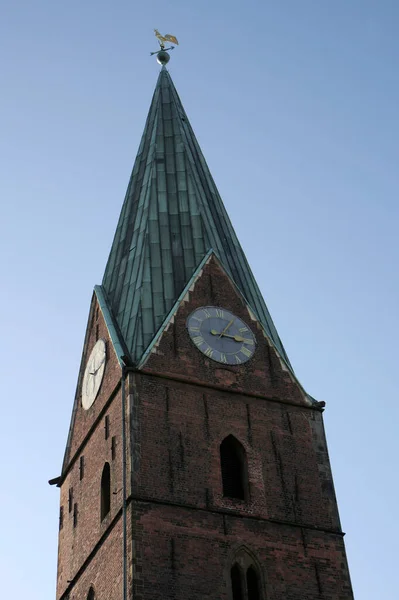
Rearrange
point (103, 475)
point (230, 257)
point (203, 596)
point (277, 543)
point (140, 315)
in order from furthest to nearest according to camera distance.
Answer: point (230, 257) < point (140, 315) < point (103, 475) < point (277, 543) < point (203, 596)

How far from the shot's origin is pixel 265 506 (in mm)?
31719

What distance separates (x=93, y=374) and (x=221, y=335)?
4.14 meters

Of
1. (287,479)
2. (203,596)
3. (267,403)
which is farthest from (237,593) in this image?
(267,403)

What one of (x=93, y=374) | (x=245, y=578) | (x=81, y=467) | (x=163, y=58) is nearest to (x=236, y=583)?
(x=245, y=578)

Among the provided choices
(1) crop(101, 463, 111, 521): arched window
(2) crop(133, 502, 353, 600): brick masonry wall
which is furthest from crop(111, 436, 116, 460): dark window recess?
(2) crop(133, 502, 353, 600): brick masonry wall

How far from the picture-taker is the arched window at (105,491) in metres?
32.3

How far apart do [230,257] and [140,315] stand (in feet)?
15.5

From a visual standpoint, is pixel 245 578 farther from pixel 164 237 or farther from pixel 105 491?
pixel 164 237

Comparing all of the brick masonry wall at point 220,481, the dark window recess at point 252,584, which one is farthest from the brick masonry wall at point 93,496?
the dark window recess at point 252,584

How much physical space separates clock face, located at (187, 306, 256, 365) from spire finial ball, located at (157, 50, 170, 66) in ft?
51.4

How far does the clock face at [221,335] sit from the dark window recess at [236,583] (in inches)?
260

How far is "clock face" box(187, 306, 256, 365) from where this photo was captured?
34594mm

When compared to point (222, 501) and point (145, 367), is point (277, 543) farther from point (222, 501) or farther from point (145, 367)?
point (145, 367)

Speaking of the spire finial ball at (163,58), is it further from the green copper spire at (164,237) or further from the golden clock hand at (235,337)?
the golden clock hand at (235,337)
